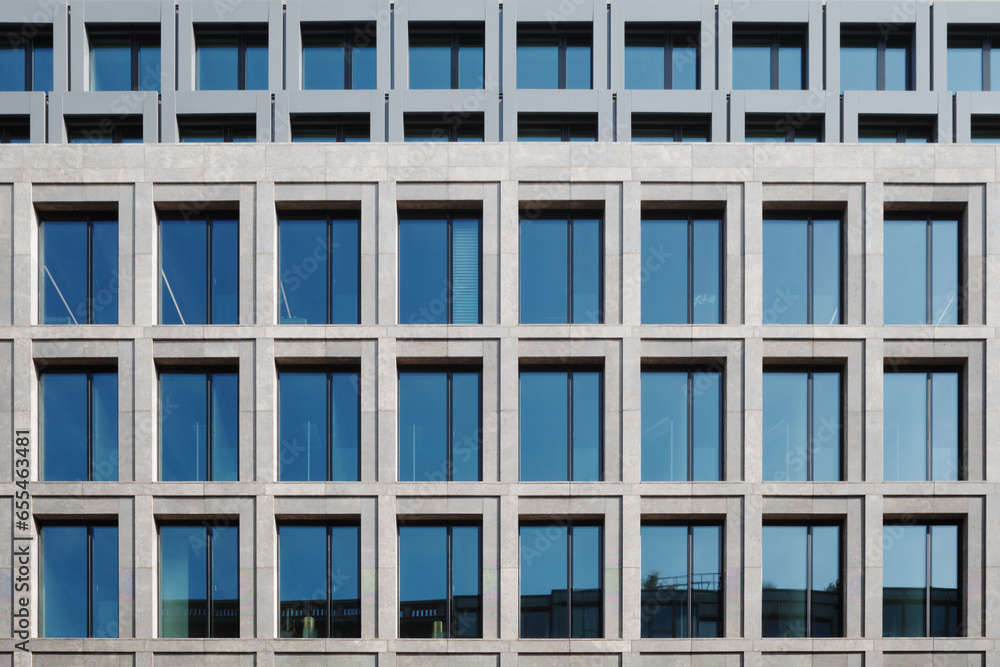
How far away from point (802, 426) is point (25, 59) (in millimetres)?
24037

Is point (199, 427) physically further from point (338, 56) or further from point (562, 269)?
point (338, 56)

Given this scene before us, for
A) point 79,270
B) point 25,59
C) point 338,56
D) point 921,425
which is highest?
point 338,56

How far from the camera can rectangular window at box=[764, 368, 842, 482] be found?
22516 millimetres

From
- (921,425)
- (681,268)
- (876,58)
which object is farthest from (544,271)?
(876,58)

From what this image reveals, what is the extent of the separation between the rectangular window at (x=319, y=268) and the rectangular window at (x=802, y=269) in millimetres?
11088

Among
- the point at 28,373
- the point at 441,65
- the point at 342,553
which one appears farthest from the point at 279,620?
the point at 441,65

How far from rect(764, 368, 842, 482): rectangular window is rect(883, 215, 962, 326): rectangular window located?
103 inches

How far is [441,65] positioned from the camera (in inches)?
974

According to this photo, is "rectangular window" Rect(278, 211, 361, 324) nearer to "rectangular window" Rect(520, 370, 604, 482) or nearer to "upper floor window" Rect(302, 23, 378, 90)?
"upper floor window" Rect(302, 23, 378, 90)

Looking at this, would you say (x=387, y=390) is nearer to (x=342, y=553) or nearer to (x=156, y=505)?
(x=342, y=553)

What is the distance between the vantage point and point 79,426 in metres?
22.6

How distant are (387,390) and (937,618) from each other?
15.3m

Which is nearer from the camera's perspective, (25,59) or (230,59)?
(25,59)

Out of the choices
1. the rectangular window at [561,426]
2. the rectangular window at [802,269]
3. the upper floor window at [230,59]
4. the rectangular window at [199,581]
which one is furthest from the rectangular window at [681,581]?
the upper floor window at [230,59]
